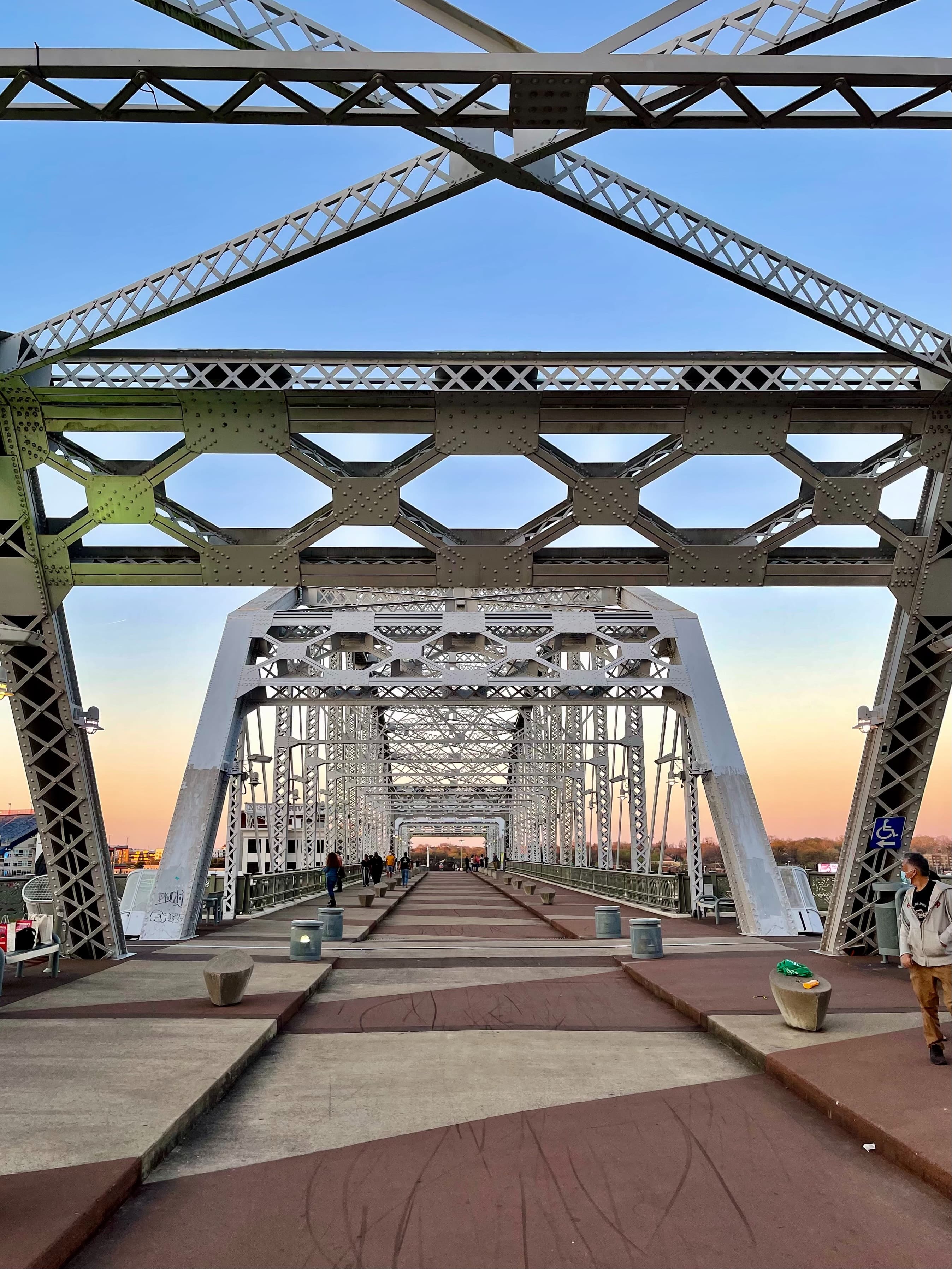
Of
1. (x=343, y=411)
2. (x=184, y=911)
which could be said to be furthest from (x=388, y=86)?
(x=184, y=911)

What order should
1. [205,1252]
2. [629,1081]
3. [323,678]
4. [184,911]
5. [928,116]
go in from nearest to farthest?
[205,1252], [928,116], [629,1081], [184,911], [323,678]

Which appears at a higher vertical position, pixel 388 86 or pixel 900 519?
pixel 388 86

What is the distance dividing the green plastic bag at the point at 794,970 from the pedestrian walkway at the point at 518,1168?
0.91 meters

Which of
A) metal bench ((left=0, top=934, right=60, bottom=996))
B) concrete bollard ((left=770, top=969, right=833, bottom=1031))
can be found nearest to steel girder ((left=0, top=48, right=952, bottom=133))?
concrete bollard ((left=770, top=969, right=833, bottom=1031))

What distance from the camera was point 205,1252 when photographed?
15.5 ft

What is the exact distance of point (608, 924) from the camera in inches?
750

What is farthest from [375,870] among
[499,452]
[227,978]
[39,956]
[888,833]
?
[499,452]

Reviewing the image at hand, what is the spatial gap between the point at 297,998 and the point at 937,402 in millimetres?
9826

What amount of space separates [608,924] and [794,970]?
9.98 metres

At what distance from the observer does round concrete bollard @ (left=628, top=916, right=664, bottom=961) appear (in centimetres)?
1493

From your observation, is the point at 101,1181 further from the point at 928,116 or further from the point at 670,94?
the point at 928,116

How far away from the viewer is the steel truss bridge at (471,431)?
7.00 metres

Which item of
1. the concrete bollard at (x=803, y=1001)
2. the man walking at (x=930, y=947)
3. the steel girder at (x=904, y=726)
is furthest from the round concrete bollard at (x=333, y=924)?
the man walking at (x=930, y=947)

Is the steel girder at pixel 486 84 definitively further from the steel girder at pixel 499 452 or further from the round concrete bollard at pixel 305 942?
the round concrete bollard at pixel 305 942
